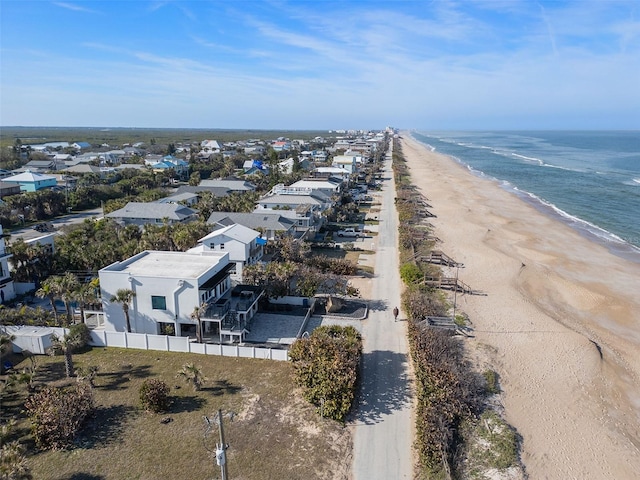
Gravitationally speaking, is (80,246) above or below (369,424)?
above

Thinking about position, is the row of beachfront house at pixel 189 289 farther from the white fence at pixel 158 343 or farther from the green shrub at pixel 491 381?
the green shrub at pixel 491 381

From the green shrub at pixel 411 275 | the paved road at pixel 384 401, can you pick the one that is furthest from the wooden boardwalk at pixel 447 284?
the paved road at pixel 384 401

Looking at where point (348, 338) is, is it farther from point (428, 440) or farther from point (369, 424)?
point (428, 440)

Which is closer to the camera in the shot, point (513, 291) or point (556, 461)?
point (556, 461)

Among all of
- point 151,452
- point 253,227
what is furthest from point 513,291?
point 151,452

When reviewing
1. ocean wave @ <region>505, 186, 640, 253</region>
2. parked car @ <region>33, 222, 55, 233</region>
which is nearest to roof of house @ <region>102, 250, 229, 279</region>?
parked car @ <region>33, 222, 55, 233</region>

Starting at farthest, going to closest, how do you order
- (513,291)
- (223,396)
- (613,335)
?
(513,291) < (613,335) < (223,396)

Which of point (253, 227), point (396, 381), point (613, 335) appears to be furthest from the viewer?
point (253, 227)
